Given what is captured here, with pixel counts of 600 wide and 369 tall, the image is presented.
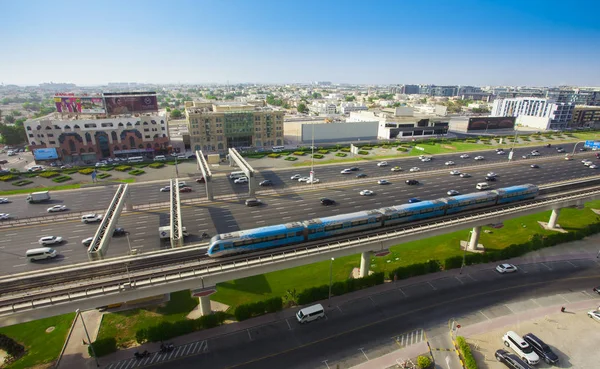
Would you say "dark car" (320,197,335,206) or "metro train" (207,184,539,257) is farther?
"dark car" (320,197,335,206)

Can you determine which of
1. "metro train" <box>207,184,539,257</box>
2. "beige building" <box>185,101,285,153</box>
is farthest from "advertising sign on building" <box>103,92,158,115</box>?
"metro train" <box>207,184,539,257</box>

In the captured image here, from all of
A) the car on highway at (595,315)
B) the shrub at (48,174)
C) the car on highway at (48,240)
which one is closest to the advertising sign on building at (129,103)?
the shrub at (48,174)

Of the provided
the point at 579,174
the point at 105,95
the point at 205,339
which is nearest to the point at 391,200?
the point at 205,339

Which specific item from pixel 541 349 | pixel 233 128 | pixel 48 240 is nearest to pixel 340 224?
pixel 541 349

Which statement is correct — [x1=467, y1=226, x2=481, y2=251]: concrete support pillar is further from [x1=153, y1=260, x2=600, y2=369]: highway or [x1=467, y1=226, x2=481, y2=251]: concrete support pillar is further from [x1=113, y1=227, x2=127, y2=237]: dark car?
[x1=113, y1=227, x2=127, y2=237]: dark car

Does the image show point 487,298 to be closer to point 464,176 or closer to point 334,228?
point 334,228

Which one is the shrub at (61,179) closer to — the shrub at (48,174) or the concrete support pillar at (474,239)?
the shrub at (48,174)
